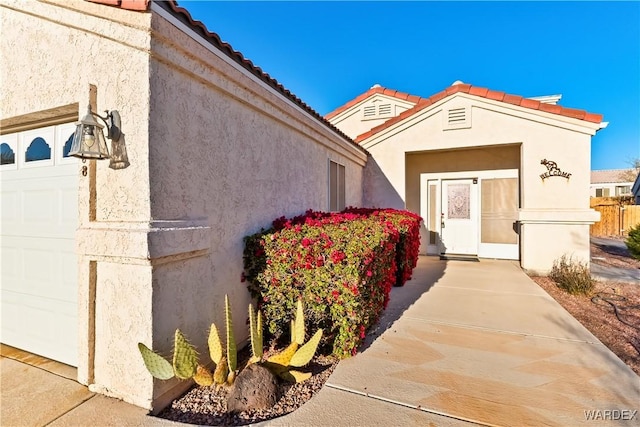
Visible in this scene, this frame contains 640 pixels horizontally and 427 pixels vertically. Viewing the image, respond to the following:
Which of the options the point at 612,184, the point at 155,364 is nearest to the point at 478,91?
the point at 155,364

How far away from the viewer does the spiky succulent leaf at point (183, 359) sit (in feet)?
8.49

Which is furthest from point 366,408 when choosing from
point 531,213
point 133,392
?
point 531,213

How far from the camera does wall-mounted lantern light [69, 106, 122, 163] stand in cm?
270

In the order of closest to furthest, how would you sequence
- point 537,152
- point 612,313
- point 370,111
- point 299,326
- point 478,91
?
1. point 299,326
2. point 612,313
3. point 537,152
4. point 478,91
5. point 370,111

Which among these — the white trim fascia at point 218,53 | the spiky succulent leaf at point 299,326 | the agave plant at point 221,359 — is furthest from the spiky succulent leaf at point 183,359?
the white trim fascia at point 218,53

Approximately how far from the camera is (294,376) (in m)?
3.12

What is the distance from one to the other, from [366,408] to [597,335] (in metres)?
4.11

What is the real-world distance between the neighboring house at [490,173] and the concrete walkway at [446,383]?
425cm

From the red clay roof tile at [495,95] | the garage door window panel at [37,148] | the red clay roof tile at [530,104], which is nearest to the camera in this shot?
the garage door window panel at [37,148]

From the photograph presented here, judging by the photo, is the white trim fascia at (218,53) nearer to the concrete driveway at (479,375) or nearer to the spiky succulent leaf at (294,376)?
the spiky succulent leaf at (294,376)

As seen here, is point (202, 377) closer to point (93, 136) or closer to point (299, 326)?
point (299, 326)

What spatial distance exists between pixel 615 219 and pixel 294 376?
84.4ft

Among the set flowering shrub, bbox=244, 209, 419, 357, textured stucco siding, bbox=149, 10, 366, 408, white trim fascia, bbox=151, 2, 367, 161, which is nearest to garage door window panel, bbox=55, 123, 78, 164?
textured stucco siding, bbox=149, 10, 366, 408

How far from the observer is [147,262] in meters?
2.69
